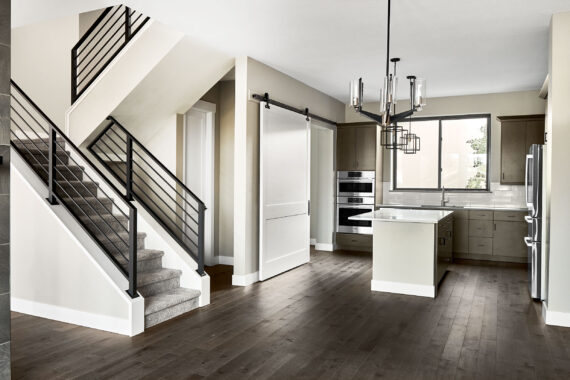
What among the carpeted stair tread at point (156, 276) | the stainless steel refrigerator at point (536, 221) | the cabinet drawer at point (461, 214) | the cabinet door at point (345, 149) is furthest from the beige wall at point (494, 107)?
the carpeted stair tread at point (156, 276)

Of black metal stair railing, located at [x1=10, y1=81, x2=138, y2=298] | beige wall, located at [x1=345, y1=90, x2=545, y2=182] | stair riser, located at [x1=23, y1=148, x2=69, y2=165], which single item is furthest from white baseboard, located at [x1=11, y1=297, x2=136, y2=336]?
beige wall, located at [x1=345, y1=90, x2=545, y2=182]

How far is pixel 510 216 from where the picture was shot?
7156 millimetres

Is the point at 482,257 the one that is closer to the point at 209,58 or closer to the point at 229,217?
the point at 229,217

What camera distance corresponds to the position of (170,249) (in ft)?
15.7

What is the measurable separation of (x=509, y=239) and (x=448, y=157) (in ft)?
5.86

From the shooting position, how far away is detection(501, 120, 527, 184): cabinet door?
7184 mm

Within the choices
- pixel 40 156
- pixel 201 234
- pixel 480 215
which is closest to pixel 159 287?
pixel 201 234

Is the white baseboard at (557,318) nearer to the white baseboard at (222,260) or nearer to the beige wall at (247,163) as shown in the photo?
the beige wall at (247,163)

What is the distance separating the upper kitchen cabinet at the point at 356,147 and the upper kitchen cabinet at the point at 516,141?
2112mm

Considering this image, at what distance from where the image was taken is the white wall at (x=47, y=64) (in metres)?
5.96

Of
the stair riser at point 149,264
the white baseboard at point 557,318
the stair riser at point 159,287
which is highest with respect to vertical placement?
the stair riser at point 149,264

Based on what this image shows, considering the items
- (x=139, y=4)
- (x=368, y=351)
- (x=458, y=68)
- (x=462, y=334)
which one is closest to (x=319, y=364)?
(x=368, y=351)

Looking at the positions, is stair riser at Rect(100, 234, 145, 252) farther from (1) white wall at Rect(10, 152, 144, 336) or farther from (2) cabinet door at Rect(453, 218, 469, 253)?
(2) cabinet door at Rect(453, 218, 469, 253)

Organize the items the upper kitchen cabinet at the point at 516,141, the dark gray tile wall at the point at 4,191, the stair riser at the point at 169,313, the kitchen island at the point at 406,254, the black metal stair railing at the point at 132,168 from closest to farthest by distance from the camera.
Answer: the dark gray tile wall at the point at 4,191 < the stair riser at the point at 169,313 < the black metal stair railing at the point at 132,168 < the kitchen island at the point at 406,254 < the upper kitchen cabinet at the point at 516,141
